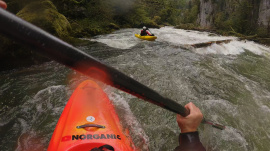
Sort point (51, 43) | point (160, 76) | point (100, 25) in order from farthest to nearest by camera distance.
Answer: point (100, 25)
point (160, 76)
point (51, 43)

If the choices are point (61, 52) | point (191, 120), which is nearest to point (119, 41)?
point (191, 120)

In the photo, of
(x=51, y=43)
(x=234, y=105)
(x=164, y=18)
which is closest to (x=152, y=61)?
(x=234, y=105)

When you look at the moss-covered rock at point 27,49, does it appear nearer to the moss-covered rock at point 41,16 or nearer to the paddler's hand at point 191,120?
the moss-covered rock at point 41,16

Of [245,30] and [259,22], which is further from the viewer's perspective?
[245,30]

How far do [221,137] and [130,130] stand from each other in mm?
1280

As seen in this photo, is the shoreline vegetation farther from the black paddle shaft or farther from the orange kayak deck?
the black paddle shaft

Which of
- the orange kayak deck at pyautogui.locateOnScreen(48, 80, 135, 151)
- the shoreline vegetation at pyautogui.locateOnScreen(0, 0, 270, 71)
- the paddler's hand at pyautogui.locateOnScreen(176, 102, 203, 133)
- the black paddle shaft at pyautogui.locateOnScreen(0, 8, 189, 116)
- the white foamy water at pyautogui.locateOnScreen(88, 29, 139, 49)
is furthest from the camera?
the white foamy water at pyautogui.locateOnScreen(88, 29, 139, 49)

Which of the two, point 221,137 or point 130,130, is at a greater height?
point 130,130

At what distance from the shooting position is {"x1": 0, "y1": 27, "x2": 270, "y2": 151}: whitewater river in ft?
6.79

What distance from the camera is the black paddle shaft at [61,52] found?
35 centimetres

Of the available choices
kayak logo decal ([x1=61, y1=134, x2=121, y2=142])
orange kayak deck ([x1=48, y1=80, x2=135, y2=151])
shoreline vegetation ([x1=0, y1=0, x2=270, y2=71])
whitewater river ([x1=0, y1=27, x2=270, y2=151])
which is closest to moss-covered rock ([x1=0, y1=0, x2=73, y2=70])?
shoreline vegetation ([x1=0, y1=0, x2=270, y2=71])

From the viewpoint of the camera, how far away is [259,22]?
11.6 m

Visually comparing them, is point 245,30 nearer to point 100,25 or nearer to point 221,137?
point 100,25

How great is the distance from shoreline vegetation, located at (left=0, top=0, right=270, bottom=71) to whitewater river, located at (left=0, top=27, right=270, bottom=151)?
0.53 m
